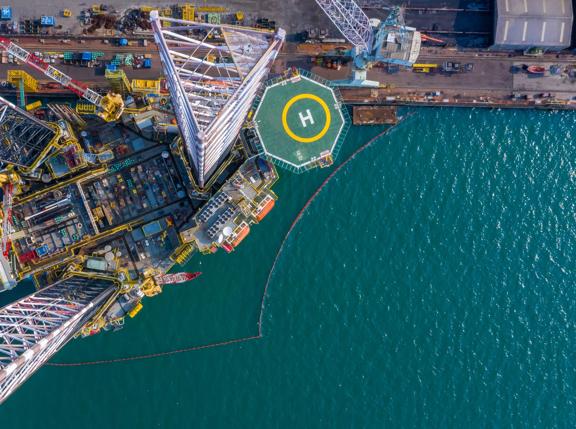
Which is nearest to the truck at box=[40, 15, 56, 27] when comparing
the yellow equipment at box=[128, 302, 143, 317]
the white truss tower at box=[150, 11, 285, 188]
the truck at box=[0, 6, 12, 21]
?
the truck at box=[0, 6, 12, 21]

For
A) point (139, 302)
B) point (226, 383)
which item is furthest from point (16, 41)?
point (226, 383)

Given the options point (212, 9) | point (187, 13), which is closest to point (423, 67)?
point (212, 9)

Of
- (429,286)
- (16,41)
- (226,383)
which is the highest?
(16,41)

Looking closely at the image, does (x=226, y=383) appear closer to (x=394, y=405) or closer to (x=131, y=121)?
(x=394, y=405)

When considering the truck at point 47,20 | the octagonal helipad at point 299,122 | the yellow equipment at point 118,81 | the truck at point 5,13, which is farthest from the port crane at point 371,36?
the truck at point 5,13

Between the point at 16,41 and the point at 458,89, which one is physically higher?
the point at 16,41

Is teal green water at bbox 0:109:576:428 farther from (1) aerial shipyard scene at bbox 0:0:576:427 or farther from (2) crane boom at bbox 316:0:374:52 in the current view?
(2) crane boom at bbox 316:0:374:52
